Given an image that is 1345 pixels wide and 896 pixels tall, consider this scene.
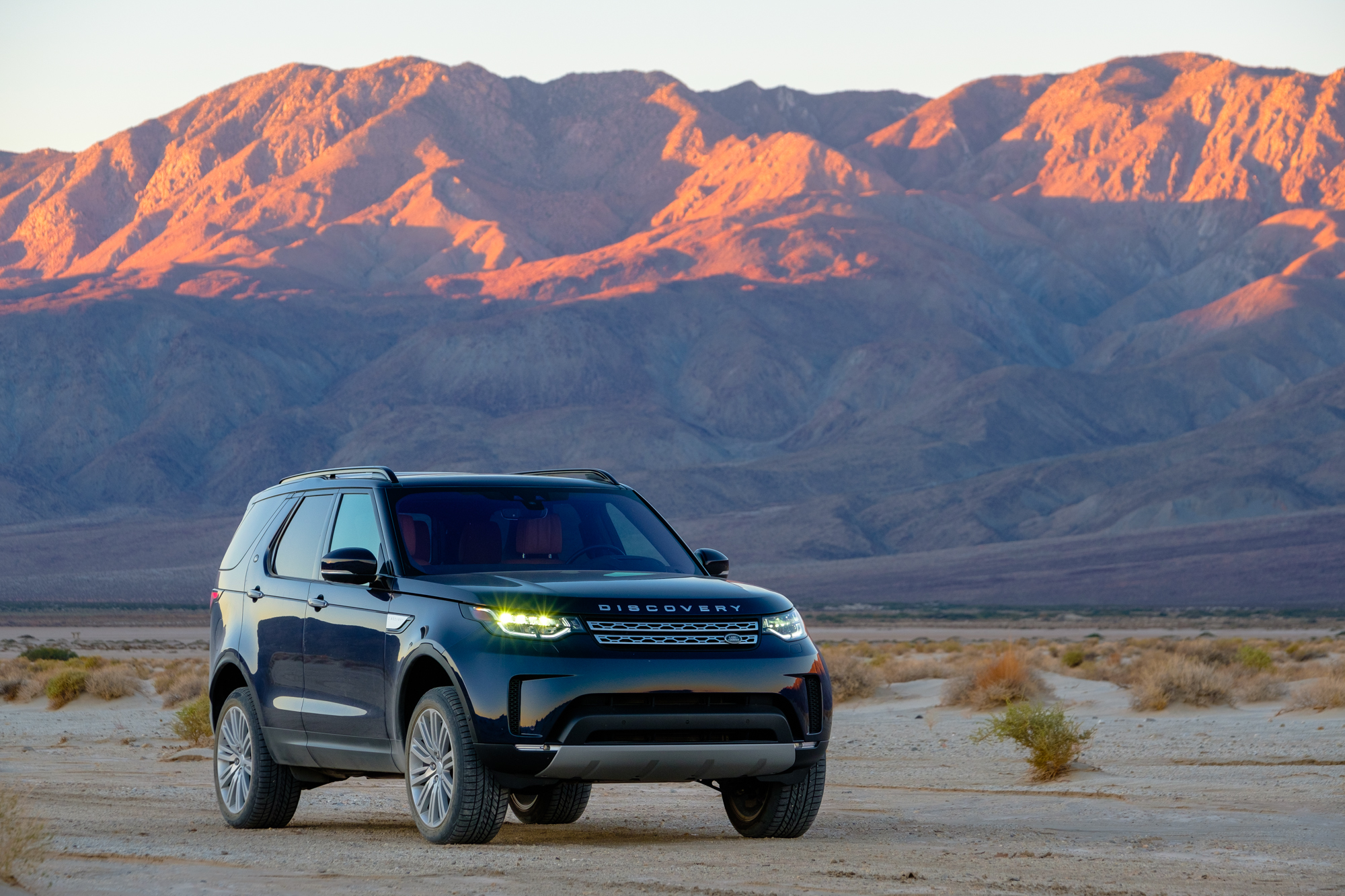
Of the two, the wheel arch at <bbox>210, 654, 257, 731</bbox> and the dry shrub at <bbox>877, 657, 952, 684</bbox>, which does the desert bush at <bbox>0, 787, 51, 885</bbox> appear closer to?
the wheel arch at <bbox>210, 654, 257, 731</bbox>

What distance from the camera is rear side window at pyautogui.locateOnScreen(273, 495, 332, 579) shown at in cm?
1027

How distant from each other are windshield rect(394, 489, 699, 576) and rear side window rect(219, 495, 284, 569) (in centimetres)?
157

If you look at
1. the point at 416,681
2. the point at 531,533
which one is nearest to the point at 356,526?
the point at 531,533

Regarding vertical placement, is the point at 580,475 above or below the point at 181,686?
above

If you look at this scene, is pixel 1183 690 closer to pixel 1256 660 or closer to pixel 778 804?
pixel 1256 660

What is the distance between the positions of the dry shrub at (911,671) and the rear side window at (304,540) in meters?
17.5

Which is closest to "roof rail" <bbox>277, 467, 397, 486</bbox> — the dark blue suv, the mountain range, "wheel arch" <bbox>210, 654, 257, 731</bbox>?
the dark blue suv

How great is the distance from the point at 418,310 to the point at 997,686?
5580 inches

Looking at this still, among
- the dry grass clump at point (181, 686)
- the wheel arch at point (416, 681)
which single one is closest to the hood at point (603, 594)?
the wheel arch at point (416, 681)

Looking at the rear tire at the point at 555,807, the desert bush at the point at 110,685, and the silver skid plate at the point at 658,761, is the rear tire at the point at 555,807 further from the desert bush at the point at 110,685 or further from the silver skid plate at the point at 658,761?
the desert bush at the point at 110,685

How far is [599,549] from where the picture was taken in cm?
995

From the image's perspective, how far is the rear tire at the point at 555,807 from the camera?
10.8 metres

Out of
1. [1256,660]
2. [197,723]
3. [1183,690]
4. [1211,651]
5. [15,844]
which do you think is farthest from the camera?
[1211,651]

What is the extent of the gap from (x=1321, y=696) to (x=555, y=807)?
12.2m
